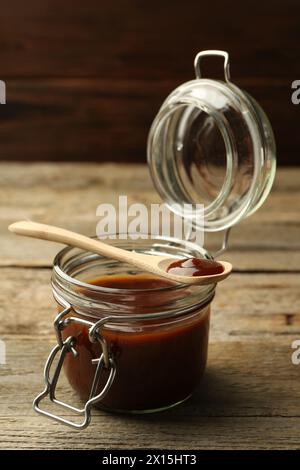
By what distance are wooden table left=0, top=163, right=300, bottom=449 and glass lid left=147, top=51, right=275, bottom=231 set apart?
166 millimetres

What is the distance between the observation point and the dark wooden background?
200 cm

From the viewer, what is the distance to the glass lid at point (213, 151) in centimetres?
99

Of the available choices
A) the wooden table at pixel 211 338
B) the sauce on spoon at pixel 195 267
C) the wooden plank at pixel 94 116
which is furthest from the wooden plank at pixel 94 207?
the sauce on spoon at pixel 195 267

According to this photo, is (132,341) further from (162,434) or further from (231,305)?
(231,305)

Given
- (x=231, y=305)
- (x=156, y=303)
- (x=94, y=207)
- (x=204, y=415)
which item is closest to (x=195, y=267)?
(x=156, y=303)

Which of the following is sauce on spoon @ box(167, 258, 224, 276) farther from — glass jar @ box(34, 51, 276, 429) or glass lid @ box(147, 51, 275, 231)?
glass lid @ box(147, 51, 275, 231)

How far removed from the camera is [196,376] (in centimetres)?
84

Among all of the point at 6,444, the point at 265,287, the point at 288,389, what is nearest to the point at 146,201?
the point at 265,287

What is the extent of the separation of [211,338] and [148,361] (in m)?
0.24

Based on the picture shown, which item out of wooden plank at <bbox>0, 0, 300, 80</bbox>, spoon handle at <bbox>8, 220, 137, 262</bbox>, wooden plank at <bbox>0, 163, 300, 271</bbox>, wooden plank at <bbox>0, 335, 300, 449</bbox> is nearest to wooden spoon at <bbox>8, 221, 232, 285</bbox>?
spoon handle at <bbox>8, 220, 137, 262</bbox>

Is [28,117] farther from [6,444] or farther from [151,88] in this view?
[6,444]

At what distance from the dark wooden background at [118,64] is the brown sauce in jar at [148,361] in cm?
133

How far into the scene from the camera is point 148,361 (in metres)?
0.78

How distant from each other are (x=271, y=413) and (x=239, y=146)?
36cm
